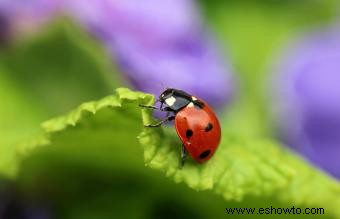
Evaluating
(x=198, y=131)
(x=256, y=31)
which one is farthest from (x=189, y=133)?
(x=256, y=31)

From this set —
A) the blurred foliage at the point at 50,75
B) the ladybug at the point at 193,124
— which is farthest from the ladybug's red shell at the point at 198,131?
the blurred foliage at the point at 50,75

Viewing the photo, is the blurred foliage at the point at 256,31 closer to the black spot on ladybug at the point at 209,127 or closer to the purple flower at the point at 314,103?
the purple flower at the point at 314,103

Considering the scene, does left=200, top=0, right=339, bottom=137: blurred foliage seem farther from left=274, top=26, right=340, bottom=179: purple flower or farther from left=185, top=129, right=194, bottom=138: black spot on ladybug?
left=185, top=129, right=194, bottom=138: black spot on ladybug

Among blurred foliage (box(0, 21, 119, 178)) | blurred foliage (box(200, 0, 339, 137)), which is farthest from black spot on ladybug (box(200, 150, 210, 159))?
blurred foliage (box(200, 0, 339, 137))

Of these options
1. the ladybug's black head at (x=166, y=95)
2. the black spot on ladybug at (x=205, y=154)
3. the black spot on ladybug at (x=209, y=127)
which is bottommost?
the black spot on ladybug at (x=205, y=154)

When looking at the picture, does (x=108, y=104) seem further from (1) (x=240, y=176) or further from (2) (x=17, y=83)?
(2) (x=17, y=83)

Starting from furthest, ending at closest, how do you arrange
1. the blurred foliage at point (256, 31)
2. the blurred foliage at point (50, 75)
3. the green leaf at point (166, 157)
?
1. the blurred foliage at point (256, 31)
2. the blurred foliage at point (50, 75)
3. the green leaf at point (166, 157)

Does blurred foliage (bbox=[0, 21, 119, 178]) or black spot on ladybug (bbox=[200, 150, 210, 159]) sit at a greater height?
blurred foliage (bbox=[0, 21, 119, 178])
